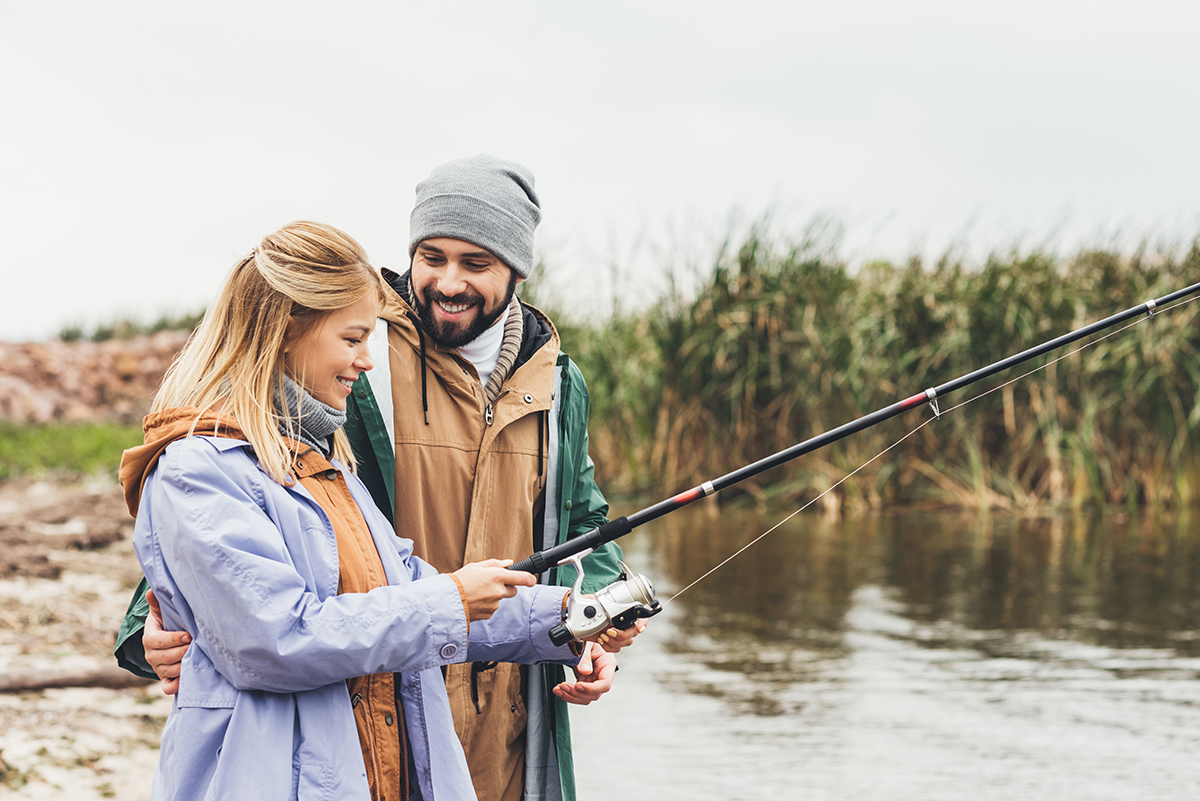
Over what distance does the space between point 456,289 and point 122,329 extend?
17.4m

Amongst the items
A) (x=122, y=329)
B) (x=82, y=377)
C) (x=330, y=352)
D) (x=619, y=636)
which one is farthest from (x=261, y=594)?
(x=122, y=329)

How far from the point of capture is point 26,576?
5785 mm

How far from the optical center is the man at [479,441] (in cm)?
216

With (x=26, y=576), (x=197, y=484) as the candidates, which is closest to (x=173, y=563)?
(x=197, y=484)

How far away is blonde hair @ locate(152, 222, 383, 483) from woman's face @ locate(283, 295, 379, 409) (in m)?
0.01

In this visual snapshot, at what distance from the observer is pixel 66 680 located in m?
4.02

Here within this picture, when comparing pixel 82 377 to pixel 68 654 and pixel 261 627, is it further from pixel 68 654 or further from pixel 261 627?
pixel 261 627

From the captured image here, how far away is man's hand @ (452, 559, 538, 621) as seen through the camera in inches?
66.7

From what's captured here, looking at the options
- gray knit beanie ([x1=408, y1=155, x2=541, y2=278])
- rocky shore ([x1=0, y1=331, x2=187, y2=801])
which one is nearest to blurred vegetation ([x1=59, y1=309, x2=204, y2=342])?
rocky shore ([x1=0, y1=331, x2=187, y2=801])

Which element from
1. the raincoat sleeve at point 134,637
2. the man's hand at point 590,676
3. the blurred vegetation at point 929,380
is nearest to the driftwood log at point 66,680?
the raincoat sleeve at point 134,637

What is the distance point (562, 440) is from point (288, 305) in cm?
70

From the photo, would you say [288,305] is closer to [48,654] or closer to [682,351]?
[48,654]

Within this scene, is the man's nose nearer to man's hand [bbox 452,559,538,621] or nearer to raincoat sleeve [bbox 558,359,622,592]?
raincoat sleeve [bbox 558,359,622,592]

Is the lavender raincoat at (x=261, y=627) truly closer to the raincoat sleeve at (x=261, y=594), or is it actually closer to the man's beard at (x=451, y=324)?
the raincoat sleeve at (x=261, y=594)
